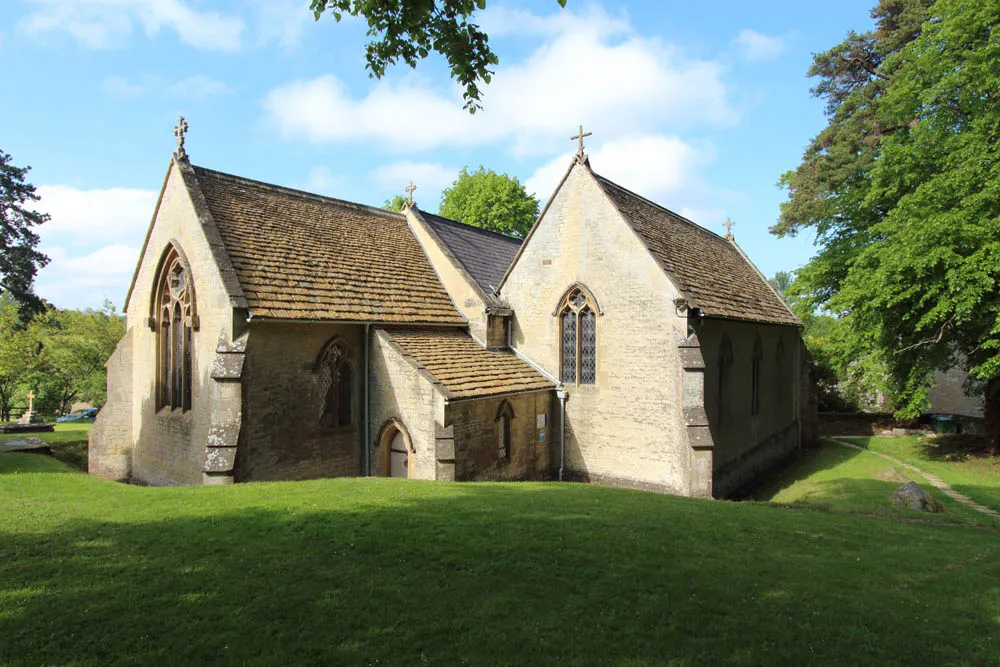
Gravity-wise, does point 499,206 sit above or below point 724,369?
above

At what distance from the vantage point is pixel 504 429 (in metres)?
17.0

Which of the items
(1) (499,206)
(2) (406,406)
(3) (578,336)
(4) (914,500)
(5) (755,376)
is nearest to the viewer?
(4) (914,500)

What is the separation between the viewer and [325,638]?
202 inches

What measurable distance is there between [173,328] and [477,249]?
11639 millimetres

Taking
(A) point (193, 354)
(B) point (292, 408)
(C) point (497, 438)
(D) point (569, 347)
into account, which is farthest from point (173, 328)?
(D) point (569, 347)

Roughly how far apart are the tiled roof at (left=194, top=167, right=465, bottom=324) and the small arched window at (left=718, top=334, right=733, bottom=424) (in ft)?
29.8

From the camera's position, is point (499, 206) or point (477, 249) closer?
point (477, 249)

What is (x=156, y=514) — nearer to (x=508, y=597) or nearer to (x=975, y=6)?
(x=508, y=597)

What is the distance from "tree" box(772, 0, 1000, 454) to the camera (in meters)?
17.1

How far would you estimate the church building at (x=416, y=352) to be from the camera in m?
14.8

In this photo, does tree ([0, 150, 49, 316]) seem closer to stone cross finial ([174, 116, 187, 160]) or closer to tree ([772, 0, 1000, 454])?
stone cross finial ([174, 116, 187, 160])

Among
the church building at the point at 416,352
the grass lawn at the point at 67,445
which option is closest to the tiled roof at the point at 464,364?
the church building at the point at 416,352

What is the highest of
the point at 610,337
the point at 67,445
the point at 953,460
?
the point at 610,337

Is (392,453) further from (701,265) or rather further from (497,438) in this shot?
(701,265)
